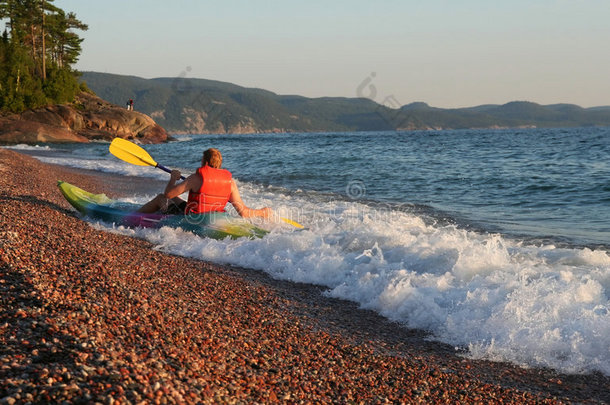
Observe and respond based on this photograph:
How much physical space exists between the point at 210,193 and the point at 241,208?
0.64 metres

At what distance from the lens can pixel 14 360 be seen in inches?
121

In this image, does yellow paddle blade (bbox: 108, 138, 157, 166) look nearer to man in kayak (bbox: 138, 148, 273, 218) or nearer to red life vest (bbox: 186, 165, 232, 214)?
man in kayak (bbox: 138, 148, 273, 218)

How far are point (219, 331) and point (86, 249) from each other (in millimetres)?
2817

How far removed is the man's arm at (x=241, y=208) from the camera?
9195 mm

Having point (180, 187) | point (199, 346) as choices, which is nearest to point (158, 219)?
point (180, 187)

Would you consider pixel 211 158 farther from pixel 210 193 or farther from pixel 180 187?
pixel 180 187

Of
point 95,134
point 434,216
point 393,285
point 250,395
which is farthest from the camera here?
point 95,134

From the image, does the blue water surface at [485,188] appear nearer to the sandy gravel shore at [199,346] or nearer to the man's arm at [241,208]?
the man's arm at [241,208]

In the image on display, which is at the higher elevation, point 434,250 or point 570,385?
point 434,250

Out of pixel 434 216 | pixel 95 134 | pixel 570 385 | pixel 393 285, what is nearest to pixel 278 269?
pixel 393 285

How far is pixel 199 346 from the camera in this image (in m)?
3.90

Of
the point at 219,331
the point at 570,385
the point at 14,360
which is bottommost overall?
the point at 570,385

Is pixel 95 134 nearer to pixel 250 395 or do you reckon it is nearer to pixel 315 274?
pixel 315 274

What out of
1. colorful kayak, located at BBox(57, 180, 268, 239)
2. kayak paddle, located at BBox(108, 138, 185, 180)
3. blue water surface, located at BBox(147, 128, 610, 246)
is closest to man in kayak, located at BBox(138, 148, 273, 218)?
colorful kayak, located at BBox(57, 180, 268, 239)
